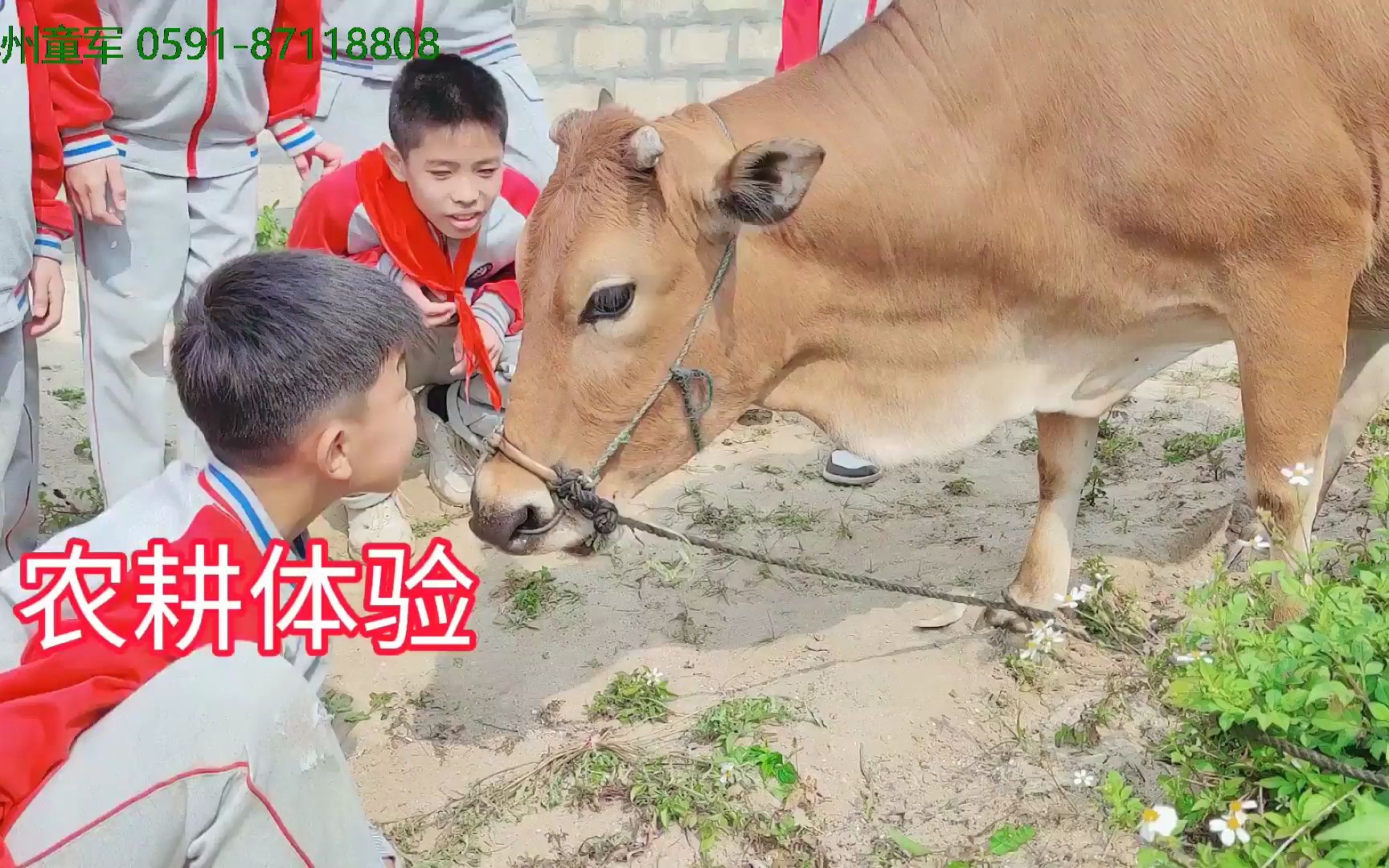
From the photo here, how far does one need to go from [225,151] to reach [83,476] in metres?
1.82

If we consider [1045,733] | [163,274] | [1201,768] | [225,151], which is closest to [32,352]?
[163,274]

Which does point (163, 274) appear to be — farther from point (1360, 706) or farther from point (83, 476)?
point (1360, 706)

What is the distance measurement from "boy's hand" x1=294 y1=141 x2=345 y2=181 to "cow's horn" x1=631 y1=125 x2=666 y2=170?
6.17 feet

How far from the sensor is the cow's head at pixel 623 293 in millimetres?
2734

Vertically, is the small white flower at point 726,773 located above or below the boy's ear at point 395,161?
below

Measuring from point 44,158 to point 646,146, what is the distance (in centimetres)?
184

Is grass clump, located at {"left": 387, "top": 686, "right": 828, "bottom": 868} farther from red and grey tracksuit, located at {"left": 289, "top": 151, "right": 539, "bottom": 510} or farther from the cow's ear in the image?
red and grey tracksuit, located at {"left": 289, "top": 151, "right": 539, "bottom": 510}

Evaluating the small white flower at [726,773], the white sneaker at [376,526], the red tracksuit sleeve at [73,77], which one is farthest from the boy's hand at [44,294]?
the small white flower at [726,773]

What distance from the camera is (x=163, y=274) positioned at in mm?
3742

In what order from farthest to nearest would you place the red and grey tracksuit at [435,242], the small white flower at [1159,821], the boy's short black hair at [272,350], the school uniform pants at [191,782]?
1. the red and grey tracksuit at [435,242]
2. the boy's short black hair at [272,350]
3. the small white flower at [1159,821]
4. the school uniform pants at [191,782]

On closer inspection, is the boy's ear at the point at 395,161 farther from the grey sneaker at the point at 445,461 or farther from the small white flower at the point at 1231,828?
the small white flower at the point at 1231,828

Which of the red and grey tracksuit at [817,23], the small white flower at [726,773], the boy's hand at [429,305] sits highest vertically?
the red and grey tracksuit at [817,23]

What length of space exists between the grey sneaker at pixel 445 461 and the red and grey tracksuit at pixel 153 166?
1.08 m

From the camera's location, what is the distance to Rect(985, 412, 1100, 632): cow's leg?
356 centimetres
